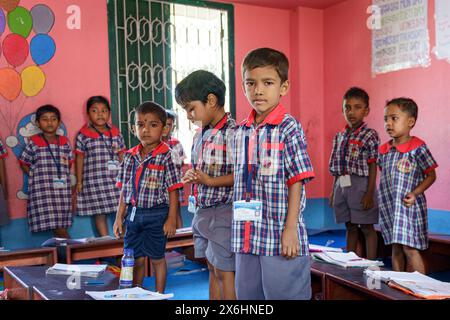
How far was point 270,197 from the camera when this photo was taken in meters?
1.71

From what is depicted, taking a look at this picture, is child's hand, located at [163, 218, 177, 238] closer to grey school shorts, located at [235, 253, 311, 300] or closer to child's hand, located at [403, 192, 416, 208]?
grey school shorts, located at [235, 253, 311, 300]

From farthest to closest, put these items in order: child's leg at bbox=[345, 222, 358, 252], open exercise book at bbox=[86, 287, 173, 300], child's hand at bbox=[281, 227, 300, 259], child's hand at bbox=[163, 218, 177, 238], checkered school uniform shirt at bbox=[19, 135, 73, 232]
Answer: checkered school uniform shirt at bbox=[19, 135, 73, 232], child's leg at bbox=[345, 222, 358, 252], child's hand at bbox=[163, 218, 177, 238], open exercise book at bbox=[86, 287, 173, 300], child's hand at bbox=[281, 227, 300, 259]

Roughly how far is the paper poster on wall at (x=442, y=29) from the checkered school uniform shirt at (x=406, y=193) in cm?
182

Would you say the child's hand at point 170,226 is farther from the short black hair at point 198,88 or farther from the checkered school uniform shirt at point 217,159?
the short black hair at point 198,88

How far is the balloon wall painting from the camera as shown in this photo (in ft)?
13.9

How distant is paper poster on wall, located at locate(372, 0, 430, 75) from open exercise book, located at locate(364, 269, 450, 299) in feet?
10.2

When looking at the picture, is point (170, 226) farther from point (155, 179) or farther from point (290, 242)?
point (290, 242)

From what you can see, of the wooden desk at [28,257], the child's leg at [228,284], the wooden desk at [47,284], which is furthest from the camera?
the wooden desk at [28,257]

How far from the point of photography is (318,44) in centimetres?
593

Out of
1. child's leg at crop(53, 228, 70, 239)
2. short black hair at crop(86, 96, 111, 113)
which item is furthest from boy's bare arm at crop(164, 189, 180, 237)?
short black hair at crop(86, 96, 111, 113)

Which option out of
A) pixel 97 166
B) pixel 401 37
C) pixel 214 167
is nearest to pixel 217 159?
pixel 214 167

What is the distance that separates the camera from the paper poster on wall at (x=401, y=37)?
182 inches

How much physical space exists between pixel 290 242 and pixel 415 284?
0.58 metres

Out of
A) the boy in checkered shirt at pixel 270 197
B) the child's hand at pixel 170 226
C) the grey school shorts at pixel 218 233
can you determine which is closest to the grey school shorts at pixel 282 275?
the boy in checkered shirt at pixel 270 197
